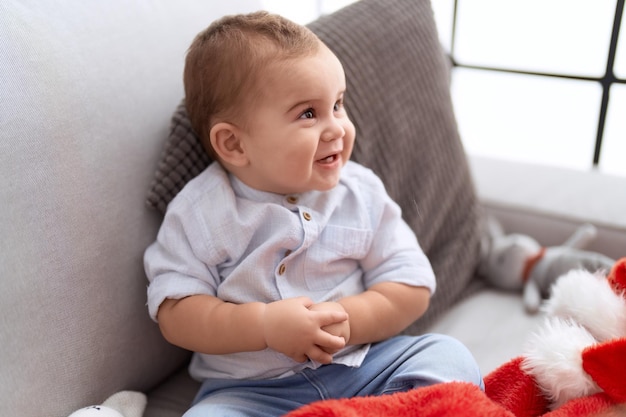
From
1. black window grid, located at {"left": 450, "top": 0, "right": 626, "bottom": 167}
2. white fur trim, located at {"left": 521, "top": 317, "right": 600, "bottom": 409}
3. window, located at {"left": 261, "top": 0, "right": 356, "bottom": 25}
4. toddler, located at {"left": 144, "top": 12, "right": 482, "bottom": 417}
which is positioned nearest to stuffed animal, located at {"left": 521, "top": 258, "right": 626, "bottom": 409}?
white fur trim, located at {"left": 521, "top": 317, "right": 600, "bottom": 409}

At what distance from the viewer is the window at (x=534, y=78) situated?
2422 millimetres

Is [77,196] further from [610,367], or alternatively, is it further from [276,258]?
[610,367]

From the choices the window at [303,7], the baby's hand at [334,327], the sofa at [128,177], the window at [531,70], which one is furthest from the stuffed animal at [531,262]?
the window at [303,7]

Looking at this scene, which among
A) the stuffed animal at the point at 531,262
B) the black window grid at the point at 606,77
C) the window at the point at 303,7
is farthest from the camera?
the window at the point at 303,7

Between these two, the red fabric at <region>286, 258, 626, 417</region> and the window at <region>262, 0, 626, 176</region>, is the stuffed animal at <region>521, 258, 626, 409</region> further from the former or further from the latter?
the window at <region>262, 0, 626, 176</region>

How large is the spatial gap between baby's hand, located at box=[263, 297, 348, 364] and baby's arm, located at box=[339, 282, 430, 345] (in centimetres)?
7

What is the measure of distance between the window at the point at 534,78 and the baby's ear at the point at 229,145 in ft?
5.08

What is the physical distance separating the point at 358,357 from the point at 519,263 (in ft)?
1.86

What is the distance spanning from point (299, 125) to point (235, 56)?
13 centimetres

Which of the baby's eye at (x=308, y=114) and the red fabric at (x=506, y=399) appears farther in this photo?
the baby's eye at (x=308, y=114)

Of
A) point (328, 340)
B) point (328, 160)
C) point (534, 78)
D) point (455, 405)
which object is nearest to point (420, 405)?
point (455, 405)

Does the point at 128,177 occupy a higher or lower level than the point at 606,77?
higher

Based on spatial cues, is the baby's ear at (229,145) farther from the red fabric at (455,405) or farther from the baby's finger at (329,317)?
the red fabric at (455,405)

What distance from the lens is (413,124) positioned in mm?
1280
